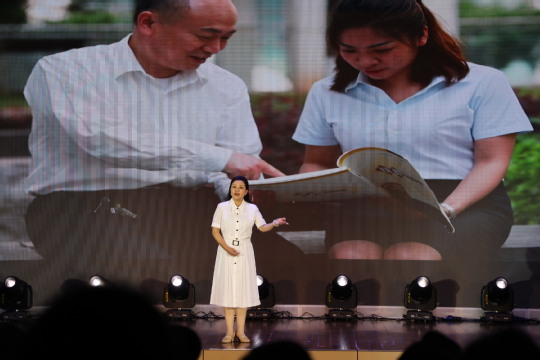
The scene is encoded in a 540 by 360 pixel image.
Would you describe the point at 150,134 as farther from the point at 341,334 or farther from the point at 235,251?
the point at 341,334

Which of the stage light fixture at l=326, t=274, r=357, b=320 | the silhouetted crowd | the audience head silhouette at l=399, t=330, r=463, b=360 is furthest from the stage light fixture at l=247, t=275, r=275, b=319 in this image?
the silhouetted crowd

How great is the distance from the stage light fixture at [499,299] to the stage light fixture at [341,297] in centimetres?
104

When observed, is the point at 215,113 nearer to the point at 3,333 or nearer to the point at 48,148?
the point at 48,148

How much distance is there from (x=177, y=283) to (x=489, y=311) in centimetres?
253

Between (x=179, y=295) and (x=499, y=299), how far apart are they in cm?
255

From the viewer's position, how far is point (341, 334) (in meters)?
5.77

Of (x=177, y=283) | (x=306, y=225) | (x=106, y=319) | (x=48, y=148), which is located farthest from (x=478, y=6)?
(x=106, y=319)

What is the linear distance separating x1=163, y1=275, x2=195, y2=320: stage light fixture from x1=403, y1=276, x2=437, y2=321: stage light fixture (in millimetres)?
1741

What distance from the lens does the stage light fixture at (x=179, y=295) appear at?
6480 mm

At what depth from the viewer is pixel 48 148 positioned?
677 centimetres

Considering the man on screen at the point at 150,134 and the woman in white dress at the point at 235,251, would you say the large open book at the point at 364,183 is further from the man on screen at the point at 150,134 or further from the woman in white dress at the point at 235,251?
the woman in white dress at the point at 235,251

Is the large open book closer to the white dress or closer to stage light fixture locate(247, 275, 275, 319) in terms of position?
stage light fixture locate(247, 275, 275, 319)

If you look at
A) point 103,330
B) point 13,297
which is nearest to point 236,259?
point 13,297

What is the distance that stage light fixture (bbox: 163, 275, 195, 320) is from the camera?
255 inches
